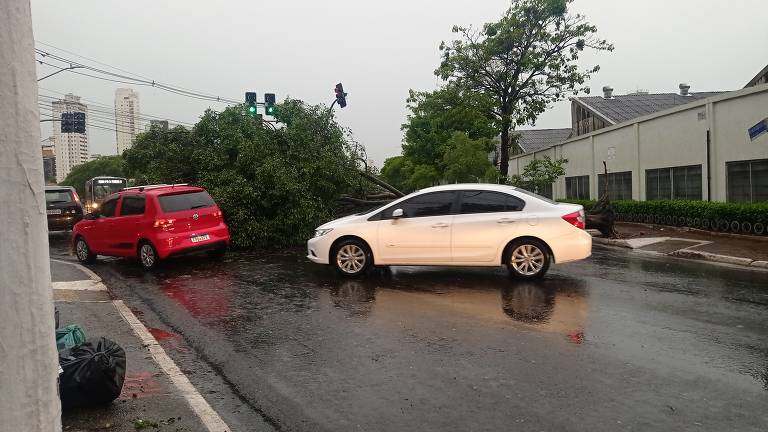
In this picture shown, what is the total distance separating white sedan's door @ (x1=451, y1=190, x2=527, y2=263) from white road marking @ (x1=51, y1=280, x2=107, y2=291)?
6.12 m

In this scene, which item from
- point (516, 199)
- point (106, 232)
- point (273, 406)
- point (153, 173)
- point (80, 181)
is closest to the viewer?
point (273, 406)

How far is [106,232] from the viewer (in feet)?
42.4

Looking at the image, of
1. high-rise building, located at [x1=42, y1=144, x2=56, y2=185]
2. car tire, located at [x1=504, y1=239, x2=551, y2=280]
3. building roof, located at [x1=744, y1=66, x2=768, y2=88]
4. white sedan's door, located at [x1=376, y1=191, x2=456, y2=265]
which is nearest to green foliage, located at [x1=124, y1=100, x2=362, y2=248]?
white sedan's door, located at [x1=376, y1=191, x2=456, y2=265]

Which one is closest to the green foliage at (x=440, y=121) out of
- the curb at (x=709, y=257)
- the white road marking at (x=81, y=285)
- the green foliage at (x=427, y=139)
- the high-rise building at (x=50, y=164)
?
the green foliage at (x=427, y=139)

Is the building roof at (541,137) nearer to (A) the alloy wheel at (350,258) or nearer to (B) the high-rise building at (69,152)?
(A) the alloy wheel at (350,258)

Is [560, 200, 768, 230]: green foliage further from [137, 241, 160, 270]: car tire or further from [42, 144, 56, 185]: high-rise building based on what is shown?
[42, 144, 56, 185]: high-rise building

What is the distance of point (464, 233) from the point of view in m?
9.30

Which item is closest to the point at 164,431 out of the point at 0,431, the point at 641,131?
the point at 0,431

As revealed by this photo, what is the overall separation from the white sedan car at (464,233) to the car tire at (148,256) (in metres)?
4.13

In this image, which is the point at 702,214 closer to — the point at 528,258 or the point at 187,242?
the point at 528,258

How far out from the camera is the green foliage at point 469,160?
3025 cm

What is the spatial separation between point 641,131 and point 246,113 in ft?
48.8

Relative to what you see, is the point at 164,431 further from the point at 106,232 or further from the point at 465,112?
the point at 465,112

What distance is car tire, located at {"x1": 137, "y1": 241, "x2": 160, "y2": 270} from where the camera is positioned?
11.9m
